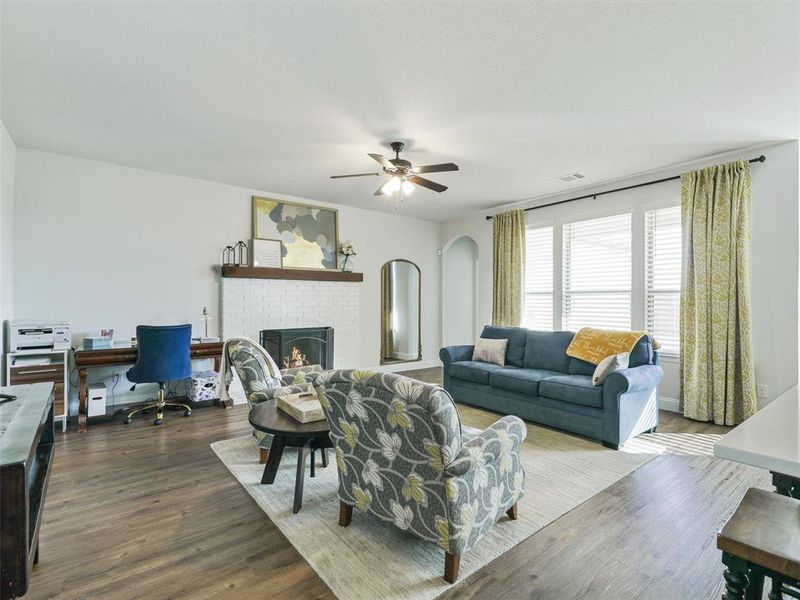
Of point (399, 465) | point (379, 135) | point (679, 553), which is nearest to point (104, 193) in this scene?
point (379, 135)

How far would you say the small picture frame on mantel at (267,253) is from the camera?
17.3 feet

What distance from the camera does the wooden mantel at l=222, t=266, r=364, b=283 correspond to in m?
5.02

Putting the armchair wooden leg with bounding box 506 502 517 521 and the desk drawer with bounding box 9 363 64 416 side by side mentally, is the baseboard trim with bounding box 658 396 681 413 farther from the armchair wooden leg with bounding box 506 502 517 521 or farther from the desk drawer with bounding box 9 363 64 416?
the desk drawer with bounding box 9 363 64 416

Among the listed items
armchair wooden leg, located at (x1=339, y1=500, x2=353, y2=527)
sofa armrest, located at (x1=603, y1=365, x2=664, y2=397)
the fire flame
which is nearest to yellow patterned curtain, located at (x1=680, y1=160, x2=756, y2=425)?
sofa armrest, located at (x1=603, y1=365, x2=664, y2=397)

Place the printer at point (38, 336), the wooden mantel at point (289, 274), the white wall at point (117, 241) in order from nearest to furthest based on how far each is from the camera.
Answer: the printer at point (38, 336)
the white wall at point (117, 241)
the wooden mantel at point (289, 274)

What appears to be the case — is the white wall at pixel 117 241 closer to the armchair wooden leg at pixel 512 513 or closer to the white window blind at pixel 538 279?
the white window blind at pixel 538 279

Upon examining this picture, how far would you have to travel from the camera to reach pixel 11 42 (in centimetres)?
229

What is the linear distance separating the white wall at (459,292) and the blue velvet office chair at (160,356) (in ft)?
14.8

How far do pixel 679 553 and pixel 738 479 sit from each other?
1.21m

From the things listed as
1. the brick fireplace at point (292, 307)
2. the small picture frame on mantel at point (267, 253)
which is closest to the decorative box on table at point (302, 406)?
the brick fireplace at point (292, 307)

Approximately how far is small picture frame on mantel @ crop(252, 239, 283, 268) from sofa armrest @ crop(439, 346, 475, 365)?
2491 mm

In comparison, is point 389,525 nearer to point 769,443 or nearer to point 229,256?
point 769,443

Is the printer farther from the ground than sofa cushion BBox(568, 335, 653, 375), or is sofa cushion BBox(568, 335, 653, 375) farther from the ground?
the printer

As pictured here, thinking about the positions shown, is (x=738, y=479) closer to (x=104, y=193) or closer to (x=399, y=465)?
(x=399, y=465)
